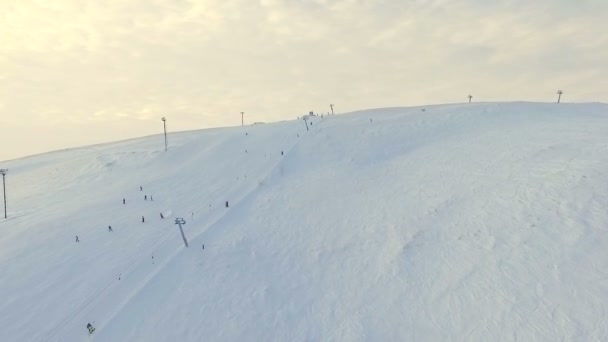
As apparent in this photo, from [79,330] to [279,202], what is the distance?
1419 cm

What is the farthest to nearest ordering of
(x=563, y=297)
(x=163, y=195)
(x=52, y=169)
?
(x=52, y=169)
(x=163, y=195)
(x=563, y=297)

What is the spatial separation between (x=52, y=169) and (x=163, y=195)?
35.9m

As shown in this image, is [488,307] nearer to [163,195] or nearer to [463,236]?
[463,236]

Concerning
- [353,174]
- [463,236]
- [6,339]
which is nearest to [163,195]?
[353,174]

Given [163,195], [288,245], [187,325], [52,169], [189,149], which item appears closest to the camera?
[187,325]

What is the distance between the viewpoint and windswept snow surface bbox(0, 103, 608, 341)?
17828 mm

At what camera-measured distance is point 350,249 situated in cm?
2341

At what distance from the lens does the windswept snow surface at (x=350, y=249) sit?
1783cm

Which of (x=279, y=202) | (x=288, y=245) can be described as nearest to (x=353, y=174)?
(x=279, y=202)

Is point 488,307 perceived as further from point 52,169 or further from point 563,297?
point 52,169

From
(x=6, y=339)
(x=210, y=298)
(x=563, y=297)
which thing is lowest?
(x=6, y=339)

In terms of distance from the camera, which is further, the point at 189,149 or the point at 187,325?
the point at 189,149

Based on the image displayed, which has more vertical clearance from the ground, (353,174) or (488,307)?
(353,174)

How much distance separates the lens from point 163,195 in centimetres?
3934
